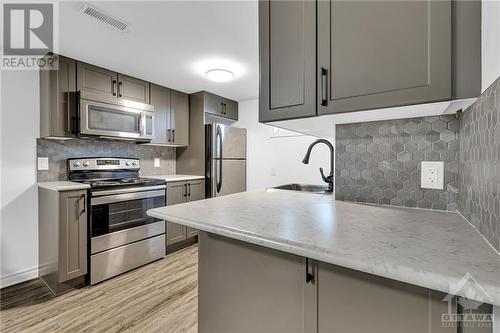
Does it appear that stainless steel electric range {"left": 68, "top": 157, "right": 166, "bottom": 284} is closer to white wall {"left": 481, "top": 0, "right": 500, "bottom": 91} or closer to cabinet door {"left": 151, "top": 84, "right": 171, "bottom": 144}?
cabinet door {"left": 151, "top": 84, "right": 171, "bottom": 144}

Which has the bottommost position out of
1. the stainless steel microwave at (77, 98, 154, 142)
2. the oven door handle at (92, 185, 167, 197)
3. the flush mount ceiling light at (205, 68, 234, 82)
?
the oven door handle at (92, 185, 167, 197)

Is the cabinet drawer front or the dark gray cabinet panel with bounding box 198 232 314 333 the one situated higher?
the dark gray cabinet panel with bounding box 198 232 314 333

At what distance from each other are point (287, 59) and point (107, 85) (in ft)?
8.10

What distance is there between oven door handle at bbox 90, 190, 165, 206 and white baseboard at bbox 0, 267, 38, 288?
1.02 meters

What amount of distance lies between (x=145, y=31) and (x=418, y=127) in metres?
2.11

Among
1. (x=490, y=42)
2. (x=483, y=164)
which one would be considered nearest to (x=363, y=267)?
(x=483, y=164)

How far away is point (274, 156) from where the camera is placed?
3.88 metres

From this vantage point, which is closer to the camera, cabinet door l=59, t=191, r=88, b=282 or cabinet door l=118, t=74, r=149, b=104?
cabinet door l=59, t=191, r=88, b=282

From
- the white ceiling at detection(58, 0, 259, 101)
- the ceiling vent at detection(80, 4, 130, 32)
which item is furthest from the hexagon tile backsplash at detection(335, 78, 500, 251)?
the ceiling vent at detection(80, 4, 130, 32)

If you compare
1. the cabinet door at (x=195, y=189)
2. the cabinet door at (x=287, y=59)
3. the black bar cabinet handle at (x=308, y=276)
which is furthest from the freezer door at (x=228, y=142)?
the black bar cabinet handle at (x=308, y=276)

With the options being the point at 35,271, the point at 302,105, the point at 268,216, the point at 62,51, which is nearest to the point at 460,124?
the point at 302,105

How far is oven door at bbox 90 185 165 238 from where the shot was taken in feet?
7.72

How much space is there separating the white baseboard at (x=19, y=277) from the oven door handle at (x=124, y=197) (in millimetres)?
1016

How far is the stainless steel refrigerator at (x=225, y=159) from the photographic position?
11.7 ft
